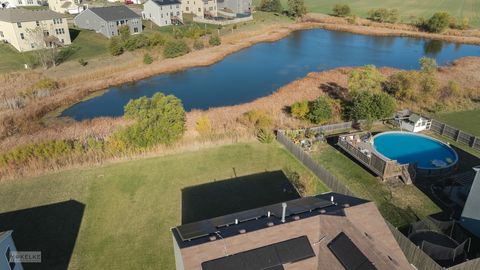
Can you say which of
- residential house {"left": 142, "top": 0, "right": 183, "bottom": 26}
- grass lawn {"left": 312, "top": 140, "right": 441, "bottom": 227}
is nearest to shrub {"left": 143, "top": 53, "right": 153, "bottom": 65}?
residential house {"left": 142, "top": 0, "right": 183, "bottom": 26}

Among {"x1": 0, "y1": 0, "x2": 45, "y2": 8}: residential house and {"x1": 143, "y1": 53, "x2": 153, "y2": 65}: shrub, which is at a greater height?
{"x1": 0, "y1": 0, "x2": 45, "y2": 8}: residential house

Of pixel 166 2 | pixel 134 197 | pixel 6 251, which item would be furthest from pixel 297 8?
pixel 6 251

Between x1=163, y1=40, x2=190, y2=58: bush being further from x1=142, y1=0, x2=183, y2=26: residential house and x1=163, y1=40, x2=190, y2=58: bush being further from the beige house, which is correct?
x1=142, y1=0, x2=183, y2=26: residential house

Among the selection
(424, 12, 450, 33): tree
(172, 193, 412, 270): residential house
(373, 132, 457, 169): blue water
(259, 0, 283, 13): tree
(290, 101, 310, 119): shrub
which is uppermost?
(259, 0, 283, 13): tree

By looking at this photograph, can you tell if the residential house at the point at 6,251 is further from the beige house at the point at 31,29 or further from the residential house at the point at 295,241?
the beige house at the point at 31,29

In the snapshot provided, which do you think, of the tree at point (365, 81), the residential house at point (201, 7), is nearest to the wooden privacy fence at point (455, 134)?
the tree at point (365, 81)

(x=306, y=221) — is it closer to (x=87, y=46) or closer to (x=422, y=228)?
(x=422, y=228)

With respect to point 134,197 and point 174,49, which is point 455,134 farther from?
point 174,49
